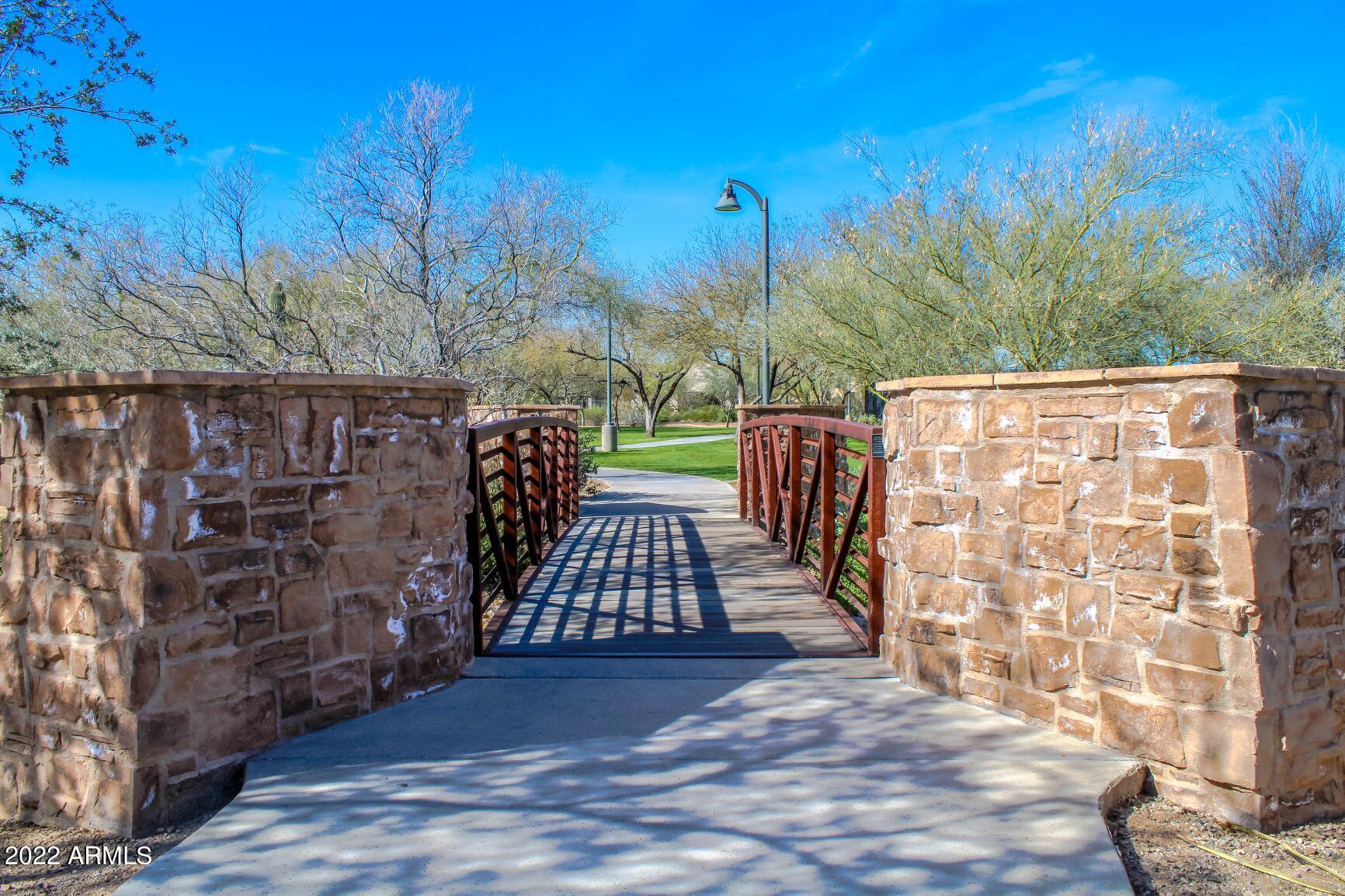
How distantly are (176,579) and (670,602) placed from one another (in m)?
3.17

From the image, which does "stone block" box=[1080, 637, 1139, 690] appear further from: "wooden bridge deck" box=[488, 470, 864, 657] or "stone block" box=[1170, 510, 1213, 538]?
"wooden bridge deck" box=[488, 470, 864, 657]

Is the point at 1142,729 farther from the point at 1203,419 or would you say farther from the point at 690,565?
the point at 690,565

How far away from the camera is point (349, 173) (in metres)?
11.5

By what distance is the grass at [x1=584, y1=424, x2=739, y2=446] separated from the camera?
3238 centimetres

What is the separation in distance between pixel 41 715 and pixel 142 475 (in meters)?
0.90

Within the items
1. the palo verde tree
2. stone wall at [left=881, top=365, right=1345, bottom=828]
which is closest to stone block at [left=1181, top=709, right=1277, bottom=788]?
stone wall at [left=881, top=365, right=1345, bottom=828]

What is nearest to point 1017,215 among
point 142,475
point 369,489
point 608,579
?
point 608,579

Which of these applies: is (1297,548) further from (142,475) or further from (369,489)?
(142,475)

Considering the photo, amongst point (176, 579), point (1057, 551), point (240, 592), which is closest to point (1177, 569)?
point (1057, 551)

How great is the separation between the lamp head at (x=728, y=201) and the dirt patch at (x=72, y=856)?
1212 cm

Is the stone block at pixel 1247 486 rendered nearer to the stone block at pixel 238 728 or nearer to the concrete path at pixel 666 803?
the concrete path at pixel 666 803

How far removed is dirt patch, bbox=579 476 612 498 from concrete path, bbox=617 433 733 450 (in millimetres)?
11094

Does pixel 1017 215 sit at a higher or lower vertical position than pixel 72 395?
higher

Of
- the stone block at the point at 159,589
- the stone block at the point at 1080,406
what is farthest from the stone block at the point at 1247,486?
the stone block at the point at 159,589
